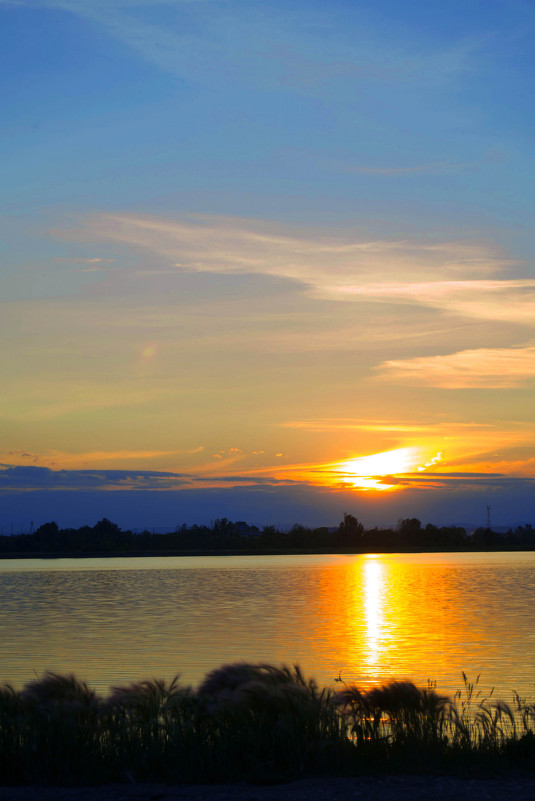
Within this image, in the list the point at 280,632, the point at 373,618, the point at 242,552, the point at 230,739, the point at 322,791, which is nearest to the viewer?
the point at 322,791

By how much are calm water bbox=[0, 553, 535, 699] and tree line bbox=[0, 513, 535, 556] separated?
112848 mm

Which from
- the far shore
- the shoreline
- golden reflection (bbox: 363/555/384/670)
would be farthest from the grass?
the far shore

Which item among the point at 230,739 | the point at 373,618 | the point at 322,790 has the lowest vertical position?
the point at 373,618

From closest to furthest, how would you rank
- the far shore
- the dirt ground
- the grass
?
the dirt ground
the grass
the far shore

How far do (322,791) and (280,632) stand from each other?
23.6 metres

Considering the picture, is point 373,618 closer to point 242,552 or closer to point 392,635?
point 392,635

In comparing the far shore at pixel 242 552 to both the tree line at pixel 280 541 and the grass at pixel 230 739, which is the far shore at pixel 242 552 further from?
the grass at pixel 230 739

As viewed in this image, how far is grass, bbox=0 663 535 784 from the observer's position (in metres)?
10.3

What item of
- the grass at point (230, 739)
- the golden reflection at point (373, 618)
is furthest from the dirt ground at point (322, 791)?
the golden reflection at point (373, 618)

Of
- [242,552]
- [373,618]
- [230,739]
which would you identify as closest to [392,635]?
[373,618]

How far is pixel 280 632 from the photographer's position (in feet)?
106

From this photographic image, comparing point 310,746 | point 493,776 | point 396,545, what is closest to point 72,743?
point 310,746

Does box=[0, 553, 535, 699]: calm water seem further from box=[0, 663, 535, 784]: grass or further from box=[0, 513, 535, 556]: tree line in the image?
box=[0, 513, 535, 556]: tree line

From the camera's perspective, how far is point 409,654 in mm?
26203
